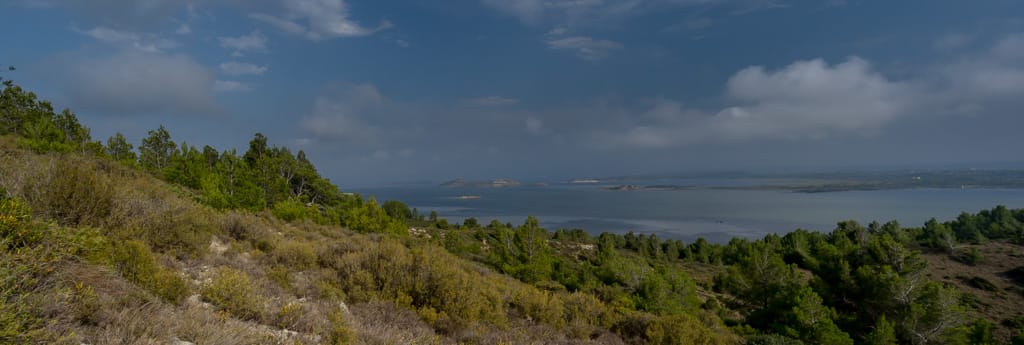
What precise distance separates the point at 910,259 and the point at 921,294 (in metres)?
6.47

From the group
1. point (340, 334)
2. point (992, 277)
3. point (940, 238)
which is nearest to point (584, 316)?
point (340, 334)

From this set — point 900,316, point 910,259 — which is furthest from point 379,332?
point 910,259

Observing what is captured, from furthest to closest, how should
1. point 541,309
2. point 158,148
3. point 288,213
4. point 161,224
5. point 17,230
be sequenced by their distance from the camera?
point 158,148, point 288,213, point 541,309, point 161,224, point 17,230

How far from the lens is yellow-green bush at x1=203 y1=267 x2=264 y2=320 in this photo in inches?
175

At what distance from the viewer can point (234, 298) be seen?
4480 mm

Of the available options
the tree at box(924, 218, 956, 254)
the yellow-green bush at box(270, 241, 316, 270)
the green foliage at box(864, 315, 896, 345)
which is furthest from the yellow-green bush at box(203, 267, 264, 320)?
the tree at box(924, 218, 956, 254)

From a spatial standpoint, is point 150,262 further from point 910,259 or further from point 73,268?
point 910,259

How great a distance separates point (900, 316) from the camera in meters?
20.8

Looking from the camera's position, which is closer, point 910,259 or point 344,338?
point 344,338

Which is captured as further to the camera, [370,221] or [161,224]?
[370,221]

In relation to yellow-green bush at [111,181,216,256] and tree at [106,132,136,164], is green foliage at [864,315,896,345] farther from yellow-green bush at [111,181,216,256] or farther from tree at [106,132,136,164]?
tree at [106,132,136,164]

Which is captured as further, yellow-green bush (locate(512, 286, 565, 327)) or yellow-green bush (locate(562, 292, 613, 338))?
yellow-green bush (locate(512, 286, 565, 327))

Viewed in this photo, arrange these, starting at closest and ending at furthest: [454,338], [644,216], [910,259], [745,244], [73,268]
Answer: [73,268] → [454,338] → [910,259] → [745,244] → [644,216]

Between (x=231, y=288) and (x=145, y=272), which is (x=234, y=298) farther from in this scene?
(x=145, y=272)
